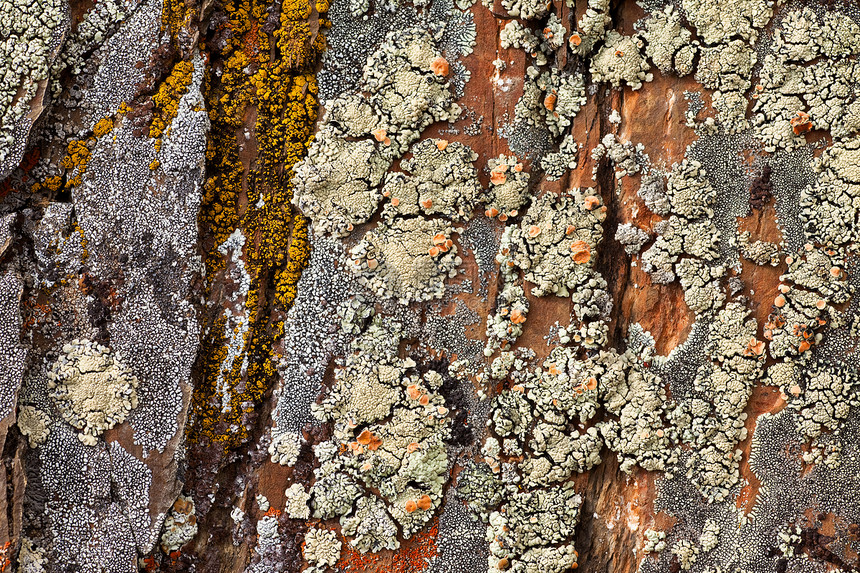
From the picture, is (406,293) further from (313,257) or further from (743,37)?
(743,37)

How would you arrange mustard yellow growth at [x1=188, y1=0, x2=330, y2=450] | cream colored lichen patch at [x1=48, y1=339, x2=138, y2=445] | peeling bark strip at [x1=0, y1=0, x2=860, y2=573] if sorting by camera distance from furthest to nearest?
mustard yellow growth at [x1=188, y1=0, x2=330, y2=450], peeling bark strip at [x1=0, y1=0, x2=860, y2=573], cream colored lichen patch at [x1=48, y1=339, x2=138, y2=445]

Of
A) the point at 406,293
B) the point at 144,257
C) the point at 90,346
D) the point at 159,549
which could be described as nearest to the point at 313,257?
the point at 406,293

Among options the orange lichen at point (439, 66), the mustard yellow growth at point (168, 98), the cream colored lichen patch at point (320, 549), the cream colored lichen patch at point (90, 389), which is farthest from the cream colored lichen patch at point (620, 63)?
the cream colored lichen patch at point (90, 389)

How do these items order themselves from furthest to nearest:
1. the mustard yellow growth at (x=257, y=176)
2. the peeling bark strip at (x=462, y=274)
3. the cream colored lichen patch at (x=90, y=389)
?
the mustard yellow growth at (x=257, y=176)
the peeling bark strip at (x=462, y=274)
the cream colored lichen patch at (x=90, y=389)

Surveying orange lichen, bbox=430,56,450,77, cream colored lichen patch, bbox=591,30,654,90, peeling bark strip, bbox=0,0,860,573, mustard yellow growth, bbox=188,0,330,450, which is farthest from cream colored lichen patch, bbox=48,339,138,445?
cream colored lichen patch, bbox=591,30,654,90

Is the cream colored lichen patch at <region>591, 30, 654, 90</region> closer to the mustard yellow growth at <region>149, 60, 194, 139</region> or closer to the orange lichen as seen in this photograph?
the orange lichen

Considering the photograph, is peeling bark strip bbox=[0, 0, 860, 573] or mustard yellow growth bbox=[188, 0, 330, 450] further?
mustard yellow growth bbox=[188, 0, 330, 450]

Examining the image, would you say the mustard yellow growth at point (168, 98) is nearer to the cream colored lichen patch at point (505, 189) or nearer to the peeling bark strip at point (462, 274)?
the peeling bark strip at point (462, 274)
